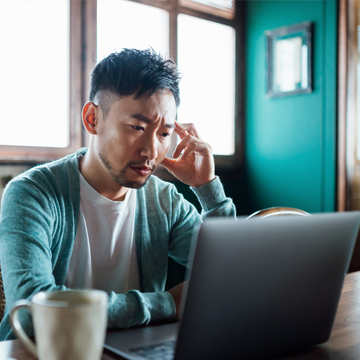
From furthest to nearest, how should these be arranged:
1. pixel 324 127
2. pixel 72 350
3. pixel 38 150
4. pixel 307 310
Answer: pixel 324 127 < pixel 38 150 < pixel 307 310 < pixel 72 350

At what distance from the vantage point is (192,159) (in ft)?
5.10

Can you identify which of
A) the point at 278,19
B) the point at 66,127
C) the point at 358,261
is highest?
the point at 278,19

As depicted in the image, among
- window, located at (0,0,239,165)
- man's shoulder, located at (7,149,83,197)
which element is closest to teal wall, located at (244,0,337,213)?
window, located at (0,0,239,165)

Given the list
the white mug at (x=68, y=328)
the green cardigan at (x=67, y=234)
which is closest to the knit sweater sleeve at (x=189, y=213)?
the green cardigan at (x=67, y=234)

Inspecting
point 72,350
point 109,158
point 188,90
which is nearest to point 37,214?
point 109,158

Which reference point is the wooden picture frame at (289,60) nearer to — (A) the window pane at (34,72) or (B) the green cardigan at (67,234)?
(A) the window pane at (34,72)

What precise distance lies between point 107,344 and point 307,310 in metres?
0.30

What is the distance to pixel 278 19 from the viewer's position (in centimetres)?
361

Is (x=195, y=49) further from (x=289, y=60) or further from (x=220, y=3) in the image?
(x=289, y=60)

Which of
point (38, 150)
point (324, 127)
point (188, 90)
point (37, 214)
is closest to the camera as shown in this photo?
point (37, 214)

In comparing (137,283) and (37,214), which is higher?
(37,214)

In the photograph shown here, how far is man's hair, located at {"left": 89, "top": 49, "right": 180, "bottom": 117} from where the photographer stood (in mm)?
1188

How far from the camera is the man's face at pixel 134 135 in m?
1.19

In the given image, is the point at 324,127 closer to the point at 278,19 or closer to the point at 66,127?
the point at 278,19
